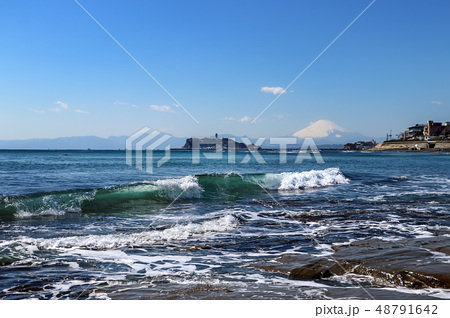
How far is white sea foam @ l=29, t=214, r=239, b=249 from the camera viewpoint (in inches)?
294

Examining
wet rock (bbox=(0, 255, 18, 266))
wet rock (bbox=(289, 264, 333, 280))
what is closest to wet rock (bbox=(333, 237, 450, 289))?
wet rock (bbox=(289, 264, 333, 280))

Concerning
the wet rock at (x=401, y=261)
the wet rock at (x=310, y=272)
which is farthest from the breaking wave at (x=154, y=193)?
the wet rock at (x=401, y=261)

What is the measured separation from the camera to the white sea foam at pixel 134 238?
24.5 ft

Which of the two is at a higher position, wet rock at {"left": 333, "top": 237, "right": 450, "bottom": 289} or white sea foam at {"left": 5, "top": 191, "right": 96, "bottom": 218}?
wet rock at {"left": 333, "top": 237, "right": 450, "bottom": 289}

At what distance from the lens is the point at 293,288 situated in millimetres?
4773

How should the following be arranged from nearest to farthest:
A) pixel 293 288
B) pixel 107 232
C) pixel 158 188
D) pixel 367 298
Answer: pixel 367 298 → pixel 293 288 → pixel 107 232 → pixel 158 188

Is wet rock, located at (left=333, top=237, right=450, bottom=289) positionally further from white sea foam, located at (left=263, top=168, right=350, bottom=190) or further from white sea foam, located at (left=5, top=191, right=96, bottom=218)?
white sea foam, located at (left=263, top=168, right=350, bottom=190)

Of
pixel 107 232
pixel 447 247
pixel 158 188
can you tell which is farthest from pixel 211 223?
pixel 158 188

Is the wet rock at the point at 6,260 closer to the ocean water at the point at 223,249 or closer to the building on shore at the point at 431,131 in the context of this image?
the ocean water at the point at 223,249

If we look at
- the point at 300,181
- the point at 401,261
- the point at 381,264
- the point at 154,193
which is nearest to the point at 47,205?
the point at 154,193

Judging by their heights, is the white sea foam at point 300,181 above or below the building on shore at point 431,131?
below

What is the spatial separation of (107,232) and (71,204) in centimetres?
526
